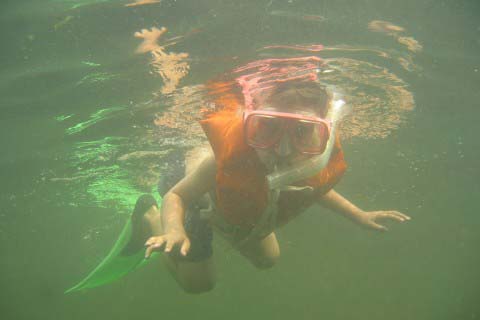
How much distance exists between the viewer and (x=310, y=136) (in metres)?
5.11

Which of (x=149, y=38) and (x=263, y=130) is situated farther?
(x=149, y=38)

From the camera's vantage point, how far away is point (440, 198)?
45.0m

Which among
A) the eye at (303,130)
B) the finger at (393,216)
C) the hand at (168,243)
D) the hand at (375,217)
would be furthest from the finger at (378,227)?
the hand at (168,243)

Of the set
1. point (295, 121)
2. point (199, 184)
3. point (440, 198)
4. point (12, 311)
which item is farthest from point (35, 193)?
point (440, 198)

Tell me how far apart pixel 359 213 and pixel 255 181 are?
2844 mm

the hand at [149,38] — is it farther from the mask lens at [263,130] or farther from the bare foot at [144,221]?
the mask lens at [263,130]

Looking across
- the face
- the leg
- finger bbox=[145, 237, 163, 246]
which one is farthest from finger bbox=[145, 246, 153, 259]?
the leg

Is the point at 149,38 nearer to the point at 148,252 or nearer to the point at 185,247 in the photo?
the point at 185,247

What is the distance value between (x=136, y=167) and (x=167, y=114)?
951cm

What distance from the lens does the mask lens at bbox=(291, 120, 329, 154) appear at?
495 centimetres

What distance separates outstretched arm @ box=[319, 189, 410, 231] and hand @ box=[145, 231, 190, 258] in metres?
4.13

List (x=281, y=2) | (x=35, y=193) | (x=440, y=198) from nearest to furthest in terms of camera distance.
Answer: (x=281, y=2) < (x=35, y=193) < (x=440, y=198)

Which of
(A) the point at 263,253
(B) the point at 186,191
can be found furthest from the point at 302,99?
(A) the point at 263,253

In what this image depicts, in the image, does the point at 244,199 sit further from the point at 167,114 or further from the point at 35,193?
the point at 35,193
